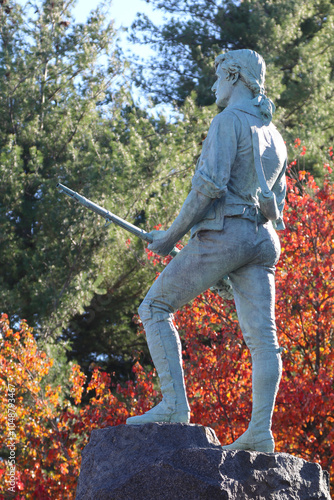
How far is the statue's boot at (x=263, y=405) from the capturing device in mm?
3959

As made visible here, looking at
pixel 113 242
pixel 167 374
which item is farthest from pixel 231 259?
pixel 113 242

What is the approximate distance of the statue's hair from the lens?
4355 mm

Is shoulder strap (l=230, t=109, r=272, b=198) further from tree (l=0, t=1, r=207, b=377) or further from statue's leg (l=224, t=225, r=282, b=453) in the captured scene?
tree (l=0, t=1, r=207, b=377)

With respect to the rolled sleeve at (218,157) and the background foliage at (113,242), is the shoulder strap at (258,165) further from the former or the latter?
the background foliage at (113,242)

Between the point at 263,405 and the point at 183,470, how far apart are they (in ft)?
2.20

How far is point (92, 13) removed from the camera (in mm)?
15312

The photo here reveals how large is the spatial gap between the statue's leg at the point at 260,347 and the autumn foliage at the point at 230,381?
533cm

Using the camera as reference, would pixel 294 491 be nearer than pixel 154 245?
Yes

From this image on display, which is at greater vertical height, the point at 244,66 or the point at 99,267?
the point at 99,267

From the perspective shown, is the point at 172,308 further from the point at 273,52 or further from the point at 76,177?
the point at 273,52

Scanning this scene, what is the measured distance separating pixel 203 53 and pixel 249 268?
50.1ft

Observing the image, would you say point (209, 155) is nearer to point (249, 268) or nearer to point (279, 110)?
point (249, 268)

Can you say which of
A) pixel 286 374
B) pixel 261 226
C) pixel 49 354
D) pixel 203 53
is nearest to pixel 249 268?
pixel 261 226

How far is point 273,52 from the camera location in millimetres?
17469
